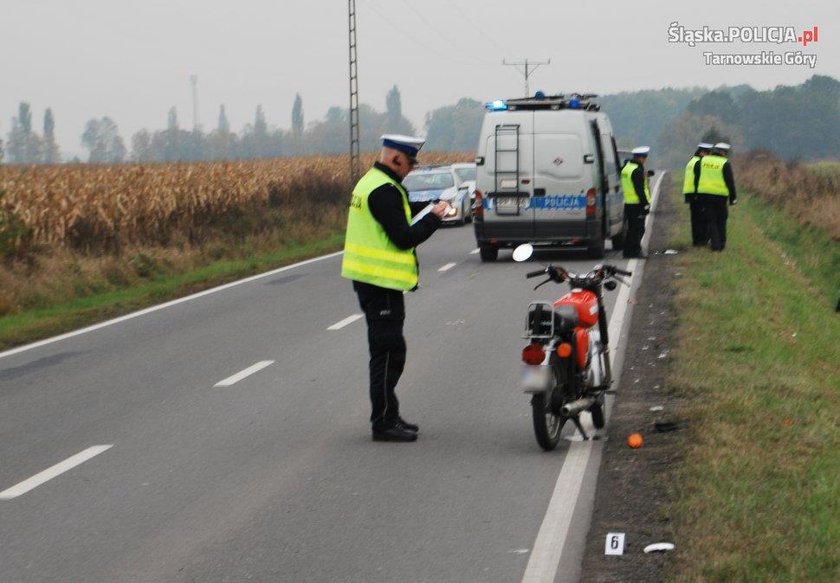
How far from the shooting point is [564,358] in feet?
28.9

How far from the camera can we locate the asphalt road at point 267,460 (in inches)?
256

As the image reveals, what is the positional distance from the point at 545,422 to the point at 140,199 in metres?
20.1

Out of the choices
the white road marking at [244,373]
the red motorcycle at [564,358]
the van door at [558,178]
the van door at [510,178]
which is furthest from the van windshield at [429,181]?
the red motorcycle at [564,358]

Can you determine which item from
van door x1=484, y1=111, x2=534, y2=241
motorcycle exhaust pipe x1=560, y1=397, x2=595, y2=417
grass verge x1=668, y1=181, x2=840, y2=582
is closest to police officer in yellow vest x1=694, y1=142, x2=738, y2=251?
van door x1=484, y1=111, x2=534, y2=241

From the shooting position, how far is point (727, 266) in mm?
19828

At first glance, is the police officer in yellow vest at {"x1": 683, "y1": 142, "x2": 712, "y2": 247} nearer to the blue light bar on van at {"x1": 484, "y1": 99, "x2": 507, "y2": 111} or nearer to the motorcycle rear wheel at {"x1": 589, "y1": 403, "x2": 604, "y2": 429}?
the blue light bar on van at {"x1": 484, "y1": 99, "x2": 507, "y2": 111}

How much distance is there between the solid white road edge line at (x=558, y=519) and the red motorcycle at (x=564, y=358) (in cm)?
22

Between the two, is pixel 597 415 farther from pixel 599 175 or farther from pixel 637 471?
pixel 599 175

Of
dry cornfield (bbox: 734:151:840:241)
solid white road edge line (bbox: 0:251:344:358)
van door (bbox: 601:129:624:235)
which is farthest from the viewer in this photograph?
dry cornfield (bbox: 734:151:840:241)

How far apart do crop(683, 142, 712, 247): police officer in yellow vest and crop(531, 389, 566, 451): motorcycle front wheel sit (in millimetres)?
13175

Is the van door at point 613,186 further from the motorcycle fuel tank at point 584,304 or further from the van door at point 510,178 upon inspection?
the motorcycle fuel tank at point 584,304

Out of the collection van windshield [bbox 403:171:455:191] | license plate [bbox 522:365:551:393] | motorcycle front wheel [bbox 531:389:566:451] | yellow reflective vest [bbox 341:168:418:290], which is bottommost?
van windshield [bbox 403:171:455:191]

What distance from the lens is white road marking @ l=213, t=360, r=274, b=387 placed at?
11750mm

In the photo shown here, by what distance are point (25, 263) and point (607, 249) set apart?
10394 millimetres
